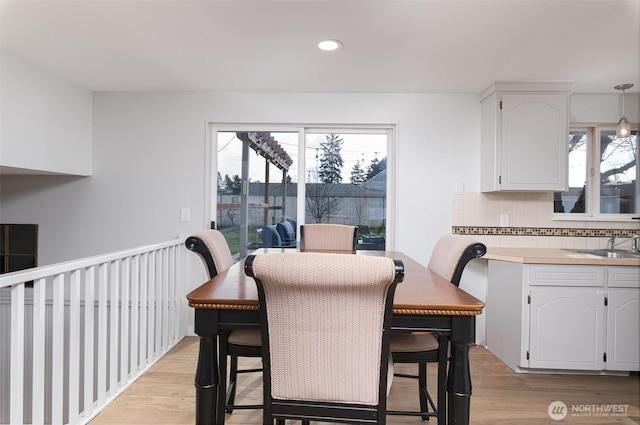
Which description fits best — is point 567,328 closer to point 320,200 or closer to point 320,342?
point 320,200

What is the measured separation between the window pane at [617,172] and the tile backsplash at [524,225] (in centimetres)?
19

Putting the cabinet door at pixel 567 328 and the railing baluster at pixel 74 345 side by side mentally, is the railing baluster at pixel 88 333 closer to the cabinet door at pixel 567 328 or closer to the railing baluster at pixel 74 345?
the railing baluster at pixel 74 345

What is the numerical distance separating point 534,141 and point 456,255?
5.86ft

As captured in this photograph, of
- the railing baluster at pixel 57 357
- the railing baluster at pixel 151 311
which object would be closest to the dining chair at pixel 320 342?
the railing baluster at pixel 57 357

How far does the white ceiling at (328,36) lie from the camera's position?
1.89 meters

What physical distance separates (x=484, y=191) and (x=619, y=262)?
1.04m

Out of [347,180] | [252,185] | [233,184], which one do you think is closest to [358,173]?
[347,180]

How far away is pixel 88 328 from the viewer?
1875 millimetres

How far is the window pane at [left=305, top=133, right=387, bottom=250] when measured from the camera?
3377 millimetres

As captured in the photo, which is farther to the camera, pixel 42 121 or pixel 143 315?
pixel 42 121

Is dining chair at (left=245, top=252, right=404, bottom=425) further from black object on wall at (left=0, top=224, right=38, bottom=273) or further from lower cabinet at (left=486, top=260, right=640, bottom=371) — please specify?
black object on wall at (left=0, top=224, right=38, bottom=273)

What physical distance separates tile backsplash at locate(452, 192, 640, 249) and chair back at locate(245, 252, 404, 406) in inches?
92.5

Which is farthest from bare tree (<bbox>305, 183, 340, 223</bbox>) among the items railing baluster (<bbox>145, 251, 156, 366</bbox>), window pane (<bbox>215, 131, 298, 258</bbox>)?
railing baluster (<bbox>145, 251, 156, 366</bbox>)

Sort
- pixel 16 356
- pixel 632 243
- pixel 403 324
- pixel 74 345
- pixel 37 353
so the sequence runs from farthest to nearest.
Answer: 1. pixel 632 243
2. pixel 74 345
3. pixel 37 353
4. pixel 16 356
5. pixel 403 324
